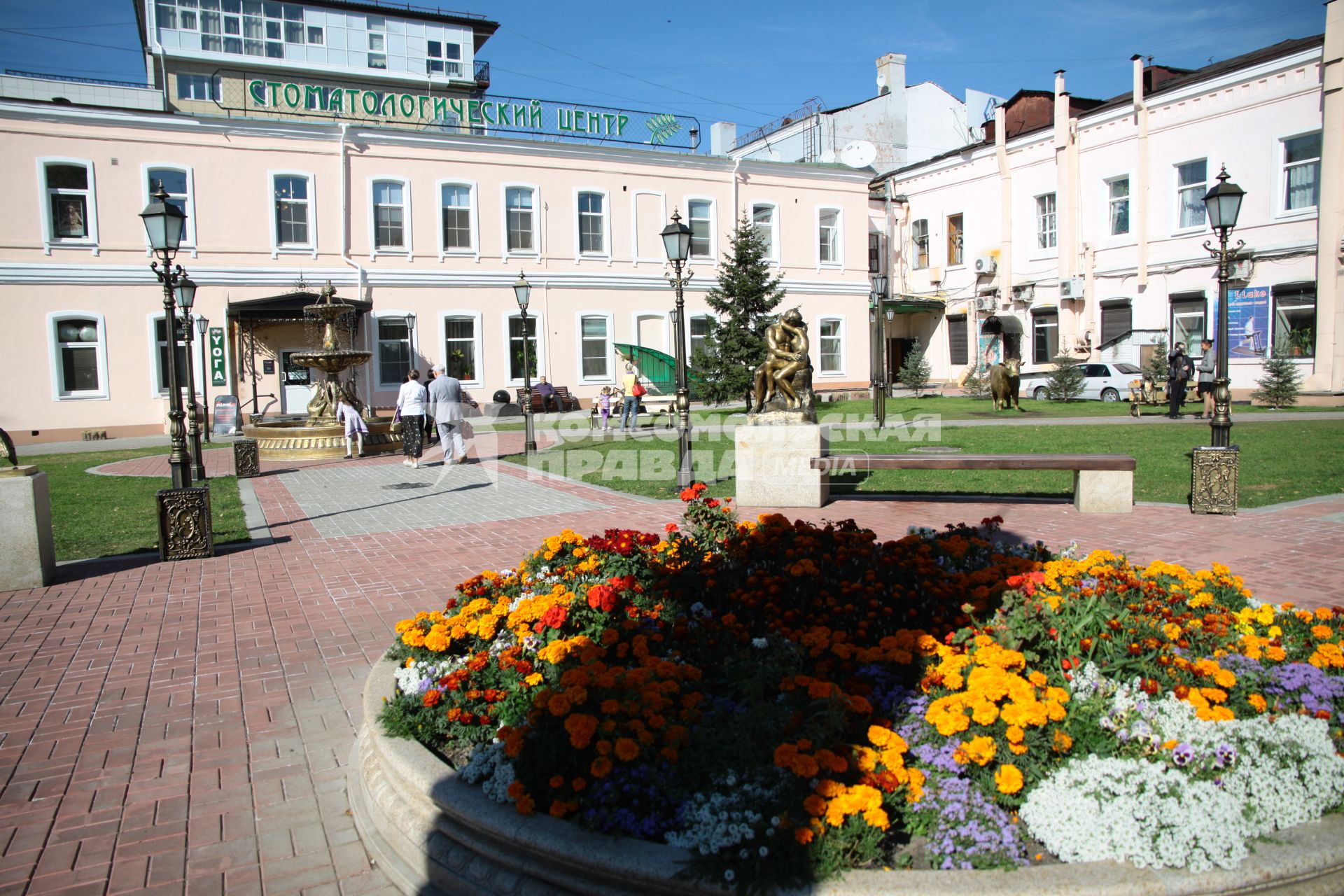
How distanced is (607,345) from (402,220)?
7862 millimetres

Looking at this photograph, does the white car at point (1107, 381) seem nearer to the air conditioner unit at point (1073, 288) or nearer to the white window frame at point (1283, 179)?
the air conditioner unit at point (1073, 288)

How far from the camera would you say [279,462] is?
59.0ft

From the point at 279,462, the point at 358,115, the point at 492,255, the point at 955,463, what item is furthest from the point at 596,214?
the point at 955,463

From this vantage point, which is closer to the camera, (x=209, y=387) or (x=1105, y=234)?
(x=209, y=387)

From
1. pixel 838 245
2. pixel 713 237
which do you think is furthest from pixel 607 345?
pixel 838 245

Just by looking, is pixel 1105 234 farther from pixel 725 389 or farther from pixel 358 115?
pixel 358 115

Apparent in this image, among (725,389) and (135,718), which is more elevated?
(725,389)

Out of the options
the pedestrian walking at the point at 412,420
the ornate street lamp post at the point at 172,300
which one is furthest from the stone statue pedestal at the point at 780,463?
the pedestrian walking at the point at 412,420

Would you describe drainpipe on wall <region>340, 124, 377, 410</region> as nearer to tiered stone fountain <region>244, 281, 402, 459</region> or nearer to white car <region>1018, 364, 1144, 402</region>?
tiered stone fountain <region>244, 281, 402, 459</region>

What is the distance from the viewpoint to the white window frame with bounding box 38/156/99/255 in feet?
77.1

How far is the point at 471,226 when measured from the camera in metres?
28.4

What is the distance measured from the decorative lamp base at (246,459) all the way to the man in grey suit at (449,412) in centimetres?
333

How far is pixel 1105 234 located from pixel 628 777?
31.9 m

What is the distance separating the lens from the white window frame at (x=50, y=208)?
23500 mm
